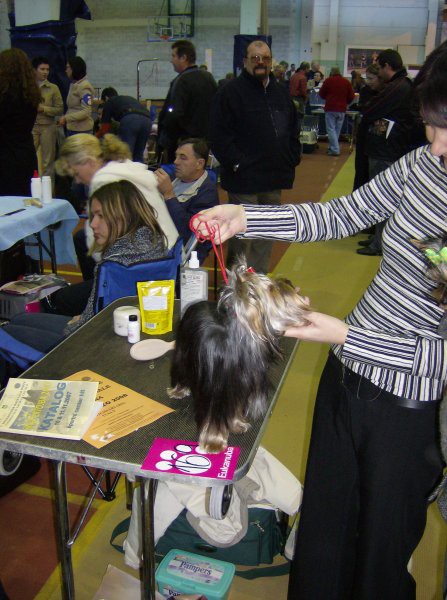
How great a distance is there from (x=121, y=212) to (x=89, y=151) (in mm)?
1241

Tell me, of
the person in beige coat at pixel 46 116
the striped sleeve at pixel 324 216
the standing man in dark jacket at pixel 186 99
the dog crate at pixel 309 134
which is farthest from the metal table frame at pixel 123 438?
the dog crate at pixel 309 134

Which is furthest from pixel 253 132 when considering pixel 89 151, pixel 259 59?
pixel 89 151

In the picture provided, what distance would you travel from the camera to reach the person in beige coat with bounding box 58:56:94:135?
6.61m

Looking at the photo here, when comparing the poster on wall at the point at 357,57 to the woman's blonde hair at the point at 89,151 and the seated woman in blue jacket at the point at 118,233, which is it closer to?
the woman's blonde hair at the point at 89,151

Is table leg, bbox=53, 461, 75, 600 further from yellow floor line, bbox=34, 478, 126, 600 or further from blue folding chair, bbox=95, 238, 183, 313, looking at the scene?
blue folding chair, bbox=95, 238, 183, 313

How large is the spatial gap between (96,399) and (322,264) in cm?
389

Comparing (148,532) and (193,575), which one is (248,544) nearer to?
(193,575)

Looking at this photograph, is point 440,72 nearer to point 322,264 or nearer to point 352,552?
point 352,552

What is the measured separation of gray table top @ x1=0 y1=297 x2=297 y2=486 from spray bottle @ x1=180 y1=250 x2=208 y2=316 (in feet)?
0.36

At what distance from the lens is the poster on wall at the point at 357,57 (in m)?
16.4

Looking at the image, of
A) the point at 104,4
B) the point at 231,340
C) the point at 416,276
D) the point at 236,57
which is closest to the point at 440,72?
the point at 416,276

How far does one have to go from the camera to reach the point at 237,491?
1859mm

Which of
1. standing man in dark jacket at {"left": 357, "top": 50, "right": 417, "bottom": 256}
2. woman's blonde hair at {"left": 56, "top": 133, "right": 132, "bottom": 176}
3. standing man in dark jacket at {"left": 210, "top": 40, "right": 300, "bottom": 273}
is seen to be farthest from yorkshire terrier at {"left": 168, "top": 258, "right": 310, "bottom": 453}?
standing man in dark jacket at {"left": 357, "top": 50, "right": 417, "bottom": 256}

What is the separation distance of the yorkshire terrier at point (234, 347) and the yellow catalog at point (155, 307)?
1.59 feet
